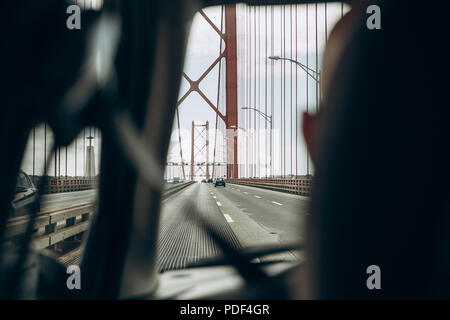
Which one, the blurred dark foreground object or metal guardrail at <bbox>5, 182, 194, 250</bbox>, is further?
metal guardrail at <bbox>5, 182, 194, 250</bbox>

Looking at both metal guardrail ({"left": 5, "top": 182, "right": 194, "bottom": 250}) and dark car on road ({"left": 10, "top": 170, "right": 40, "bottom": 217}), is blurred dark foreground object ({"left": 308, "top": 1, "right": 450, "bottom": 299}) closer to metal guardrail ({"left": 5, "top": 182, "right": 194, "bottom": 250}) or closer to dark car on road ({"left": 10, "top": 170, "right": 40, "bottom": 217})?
metal guardrail ({"left": 5, "top": 182, "right": 194, "bottom": 250})

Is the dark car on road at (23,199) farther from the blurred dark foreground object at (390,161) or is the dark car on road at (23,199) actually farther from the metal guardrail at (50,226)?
the blurred dark foreground object at (390,161)

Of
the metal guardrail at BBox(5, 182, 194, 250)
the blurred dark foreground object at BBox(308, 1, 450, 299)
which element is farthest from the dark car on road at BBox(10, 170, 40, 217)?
the blurred dark foreground object at BBox(308, 1, 450, 299)

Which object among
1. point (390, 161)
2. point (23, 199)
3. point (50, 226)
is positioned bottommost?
point (50, 226)

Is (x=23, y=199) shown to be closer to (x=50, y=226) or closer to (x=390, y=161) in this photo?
(x=390, y=161)

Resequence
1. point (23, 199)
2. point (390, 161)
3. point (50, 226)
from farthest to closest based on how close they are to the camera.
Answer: point (50, 226) < point (23, 199) < point (390, 161)

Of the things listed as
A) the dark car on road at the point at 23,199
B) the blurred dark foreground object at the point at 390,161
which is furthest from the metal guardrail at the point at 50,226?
the blurred dark foreground object at the point at 390,161

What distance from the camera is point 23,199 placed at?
1.07 metres

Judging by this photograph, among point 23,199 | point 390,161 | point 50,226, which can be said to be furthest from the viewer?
point 50,226

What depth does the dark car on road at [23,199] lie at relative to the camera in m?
1.00

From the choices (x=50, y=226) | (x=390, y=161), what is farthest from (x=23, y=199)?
(x=50, y=226)

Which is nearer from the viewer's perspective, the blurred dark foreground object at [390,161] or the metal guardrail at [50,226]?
the blurred dark foreground object at [390,161]

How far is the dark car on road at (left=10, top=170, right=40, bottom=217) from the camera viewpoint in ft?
3.27

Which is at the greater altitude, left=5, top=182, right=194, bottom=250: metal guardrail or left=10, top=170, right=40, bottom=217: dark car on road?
left=10, top=170, right=40, bottom=217: dark car on road
